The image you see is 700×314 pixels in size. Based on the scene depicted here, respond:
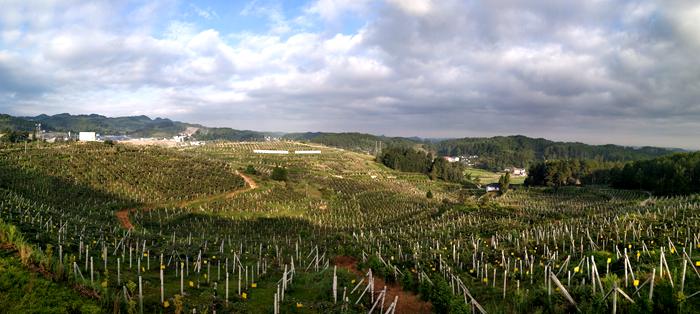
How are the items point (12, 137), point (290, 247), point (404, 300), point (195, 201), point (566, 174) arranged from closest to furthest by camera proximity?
point (404, 300), point (290, 247), point (195, 201), point (12, 137), point (566, 174)

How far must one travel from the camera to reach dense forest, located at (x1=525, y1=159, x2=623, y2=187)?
102 meters

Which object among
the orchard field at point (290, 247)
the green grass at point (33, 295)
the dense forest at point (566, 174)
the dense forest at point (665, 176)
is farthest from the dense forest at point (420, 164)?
the green grass at point (33, 295)

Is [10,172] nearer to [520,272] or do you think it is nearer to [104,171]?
[104,171]

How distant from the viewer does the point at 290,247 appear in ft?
95.9

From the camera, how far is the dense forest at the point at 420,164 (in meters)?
120

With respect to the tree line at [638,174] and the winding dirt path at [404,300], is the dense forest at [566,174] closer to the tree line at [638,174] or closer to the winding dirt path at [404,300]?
the tree line at [638,174]

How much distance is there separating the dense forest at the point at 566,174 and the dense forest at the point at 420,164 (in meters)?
22.6

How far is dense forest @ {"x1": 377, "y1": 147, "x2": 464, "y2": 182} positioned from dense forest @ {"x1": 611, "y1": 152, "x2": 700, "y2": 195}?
43.8 metres

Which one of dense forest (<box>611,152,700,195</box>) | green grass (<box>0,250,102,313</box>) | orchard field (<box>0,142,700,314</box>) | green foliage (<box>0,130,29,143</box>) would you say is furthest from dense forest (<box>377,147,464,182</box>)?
green grass (<box>0,250,102,313</box>)

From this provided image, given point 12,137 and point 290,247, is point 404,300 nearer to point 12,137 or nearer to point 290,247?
point 290,247

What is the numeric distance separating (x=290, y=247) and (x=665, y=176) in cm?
7681

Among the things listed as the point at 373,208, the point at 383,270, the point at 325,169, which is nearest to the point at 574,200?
the point at 373,208

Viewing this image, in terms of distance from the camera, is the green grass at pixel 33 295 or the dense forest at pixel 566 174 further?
the dense forest at pixel 566 174

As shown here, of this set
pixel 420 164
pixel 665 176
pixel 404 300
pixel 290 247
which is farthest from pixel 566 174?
pixel 404 300
